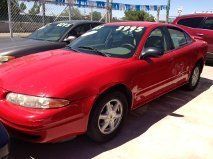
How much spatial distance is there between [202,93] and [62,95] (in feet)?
13.5

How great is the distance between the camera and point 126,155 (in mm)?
3994

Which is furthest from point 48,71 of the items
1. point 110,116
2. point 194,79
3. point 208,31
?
point 208,31

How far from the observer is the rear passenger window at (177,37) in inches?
230

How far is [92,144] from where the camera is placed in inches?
167

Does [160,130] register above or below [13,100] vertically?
below

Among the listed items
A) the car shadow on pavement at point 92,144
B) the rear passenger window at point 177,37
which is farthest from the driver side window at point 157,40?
the car shadow on pavement at point 92,144

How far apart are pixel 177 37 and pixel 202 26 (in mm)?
4706

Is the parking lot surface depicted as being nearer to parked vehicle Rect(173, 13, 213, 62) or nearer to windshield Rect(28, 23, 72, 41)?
windshield Rect(28, 23, 72, 41)

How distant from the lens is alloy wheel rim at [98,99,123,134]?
163 inches

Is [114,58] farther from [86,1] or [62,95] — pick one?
[86,1]

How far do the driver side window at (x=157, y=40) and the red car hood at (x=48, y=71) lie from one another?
31.8 inches

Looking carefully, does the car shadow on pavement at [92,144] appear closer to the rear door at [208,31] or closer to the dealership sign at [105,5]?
the rear door at [208,31]

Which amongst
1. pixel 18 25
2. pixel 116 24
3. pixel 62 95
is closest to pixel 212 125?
pixel 116 24

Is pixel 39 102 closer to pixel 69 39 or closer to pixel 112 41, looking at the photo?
pixel 112 41
